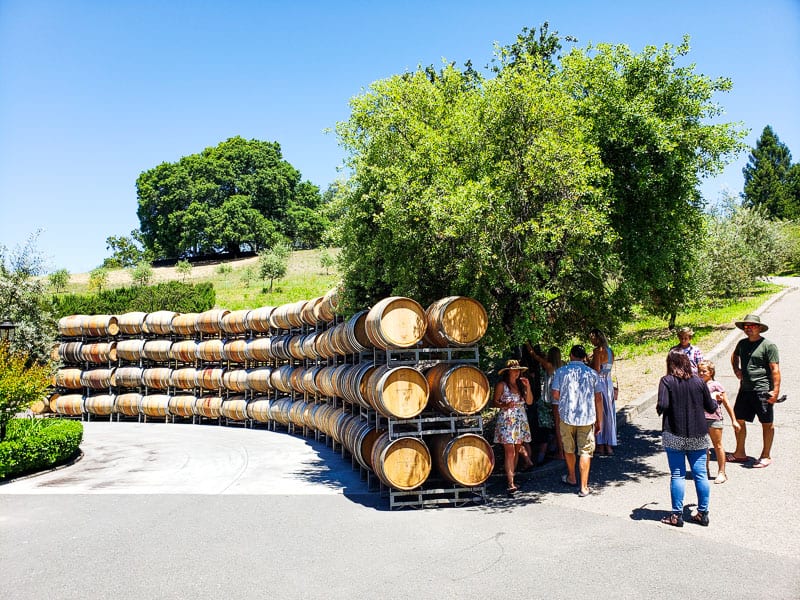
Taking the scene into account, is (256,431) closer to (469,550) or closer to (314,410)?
(314,410)

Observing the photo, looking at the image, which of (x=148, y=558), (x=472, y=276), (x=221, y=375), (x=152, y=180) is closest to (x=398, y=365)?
(x=472, y=276)

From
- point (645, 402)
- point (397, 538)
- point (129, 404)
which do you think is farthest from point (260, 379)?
point (397, 538)

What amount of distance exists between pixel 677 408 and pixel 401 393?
11.7 feet

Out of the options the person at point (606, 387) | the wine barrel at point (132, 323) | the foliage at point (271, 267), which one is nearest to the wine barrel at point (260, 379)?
the wine barrel at point (132, 323)

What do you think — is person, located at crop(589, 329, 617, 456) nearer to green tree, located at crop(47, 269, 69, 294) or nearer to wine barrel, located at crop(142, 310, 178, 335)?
wine barrel, located at crop(142, 310, 178, 335)

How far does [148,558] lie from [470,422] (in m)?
8.51

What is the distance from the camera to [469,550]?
670cm

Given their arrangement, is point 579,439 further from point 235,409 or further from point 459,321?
point 235,409

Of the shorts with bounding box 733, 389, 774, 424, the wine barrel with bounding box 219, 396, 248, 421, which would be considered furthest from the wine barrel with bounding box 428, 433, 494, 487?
the wine barrel with bounding box 219, 396, 248, 421

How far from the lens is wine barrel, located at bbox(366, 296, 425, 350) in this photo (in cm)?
896

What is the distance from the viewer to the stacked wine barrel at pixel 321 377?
29.0 feet

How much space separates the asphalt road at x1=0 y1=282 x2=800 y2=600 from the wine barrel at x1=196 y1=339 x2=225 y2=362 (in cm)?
838

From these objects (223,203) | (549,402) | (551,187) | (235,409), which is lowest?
(235,409)

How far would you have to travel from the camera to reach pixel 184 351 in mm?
20562
